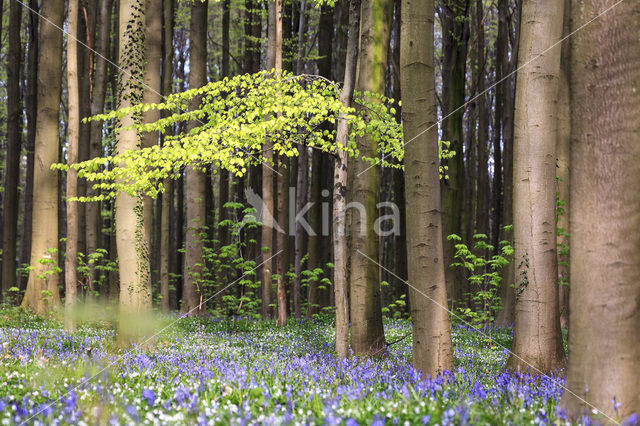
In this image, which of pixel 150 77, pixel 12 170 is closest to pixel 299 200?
pixel 150 77

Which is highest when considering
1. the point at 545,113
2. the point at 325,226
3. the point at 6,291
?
the point at 545,113

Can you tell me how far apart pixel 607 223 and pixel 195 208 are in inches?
497

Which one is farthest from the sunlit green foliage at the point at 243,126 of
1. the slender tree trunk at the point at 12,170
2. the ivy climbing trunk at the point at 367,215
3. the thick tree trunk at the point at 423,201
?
the slender tree trunk at the point at 12,170

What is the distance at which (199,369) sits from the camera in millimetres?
6316

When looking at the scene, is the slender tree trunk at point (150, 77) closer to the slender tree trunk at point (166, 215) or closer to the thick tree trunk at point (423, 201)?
the thick tree trunk at point (423, 201)

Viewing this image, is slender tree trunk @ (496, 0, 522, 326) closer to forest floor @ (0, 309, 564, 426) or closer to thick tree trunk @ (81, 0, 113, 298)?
forest floor @ (0, 309, 564, 426)

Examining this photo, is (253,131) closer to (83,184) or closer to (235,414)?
(235,414)

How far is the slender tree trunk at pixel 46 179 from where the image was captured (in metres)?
13.5

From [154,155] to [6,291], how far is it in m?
14.3

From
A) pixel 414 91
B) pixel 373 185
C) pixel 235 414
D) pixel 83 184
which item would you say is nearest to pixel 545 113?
pixel 414 91

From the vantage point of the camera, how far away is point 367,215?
9.38 m

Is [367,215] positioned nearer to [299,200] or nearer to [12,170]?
[299,200]

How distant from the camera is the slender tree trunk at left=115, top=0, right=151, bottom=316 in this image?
30.7 feet

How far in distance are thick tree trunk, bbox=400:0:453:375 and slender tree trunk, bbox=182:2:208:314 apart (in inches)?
347
